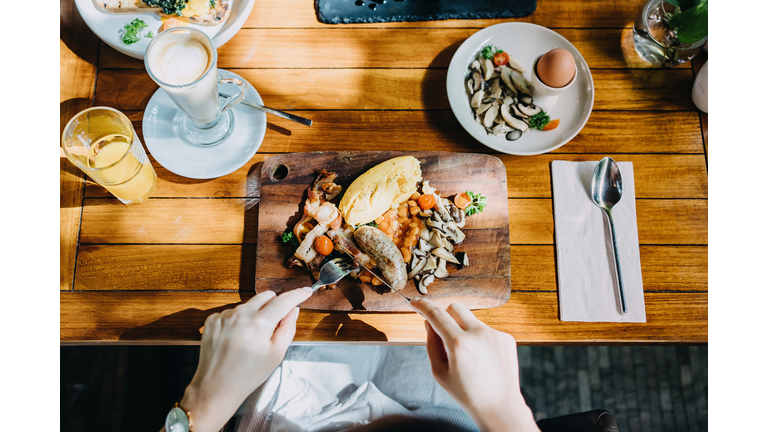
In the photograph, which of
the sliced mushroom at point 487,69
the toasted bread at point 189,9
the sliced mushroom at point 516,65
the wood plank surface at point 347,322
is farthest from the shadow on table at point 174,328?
the sliced mushroom at point 516,65

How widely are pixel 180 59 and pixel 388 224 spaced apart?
77 cm

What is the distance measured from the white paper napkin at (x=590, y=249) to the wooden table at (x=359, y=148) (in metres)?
0.03

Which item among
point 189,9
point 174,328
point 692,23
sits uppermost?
point 692,23

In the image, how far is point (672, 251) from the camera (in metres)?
1.38

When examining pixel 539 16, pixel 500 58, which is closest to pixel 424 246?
pixel 500 58

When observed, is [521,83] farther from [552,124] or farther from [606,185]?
[606,185]

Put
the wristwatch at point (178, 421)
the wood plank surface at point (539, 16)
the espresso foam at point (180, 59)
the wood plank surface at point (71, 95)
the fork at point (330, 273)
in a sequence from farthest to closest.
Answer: the wood plank surface at point (539, 16) < the wood plank surface at point (71, 95) < the fork at point (330, 273) < the espresso foam at point (180, 59) < the wristwatch at point (178, 421)

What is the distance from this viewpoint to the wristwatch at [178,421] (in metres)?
1.01

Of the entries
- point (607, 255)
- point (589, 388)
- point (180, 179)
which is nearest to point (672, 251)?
point (607, 255)

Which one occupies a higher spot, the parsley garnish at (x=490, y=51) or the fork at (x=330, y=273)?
the parsley garnish at (x=490, y=51)

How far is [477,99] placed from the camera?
1.39 metres

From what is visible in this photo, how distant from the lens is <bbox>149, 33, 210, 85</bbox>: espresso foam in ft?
3.67

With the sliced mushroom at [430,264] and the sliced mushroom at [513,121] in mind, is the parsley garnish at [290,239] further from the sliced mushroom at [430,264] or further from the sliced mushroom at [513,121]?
the sliced mushroom at [513,121]

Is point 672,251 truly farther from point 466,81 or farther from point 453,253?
point 466,81
